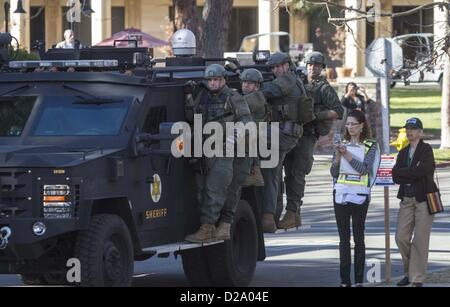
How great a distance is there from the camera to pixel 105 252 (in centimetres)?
1124

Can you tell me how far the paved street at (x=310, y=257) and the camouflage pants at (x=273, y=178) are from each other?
2.83ft

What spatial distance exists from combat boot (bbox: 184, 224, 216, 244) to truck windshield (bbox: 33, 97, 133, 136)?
4.86ft

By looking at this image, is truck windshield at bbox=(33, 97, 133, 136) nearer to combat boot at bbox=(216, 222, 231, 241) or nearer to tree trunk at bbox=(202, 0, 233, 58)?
combat boot at bbox=(216, 222, 231, 241)

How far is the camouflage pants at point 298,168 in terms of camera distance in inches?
582

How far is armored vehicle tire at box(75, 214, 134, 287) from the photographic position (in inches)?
434

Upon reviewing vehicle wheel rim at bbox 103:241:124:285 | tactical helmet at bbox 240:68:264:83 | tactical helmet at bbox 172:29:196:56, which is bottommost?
vehicle wheel rim at bbox 103:241:124:285

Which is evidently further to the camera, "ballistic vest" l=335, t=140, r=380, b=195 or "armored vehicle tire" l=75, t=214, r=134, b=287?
"ballistic vest" l=335, t=140, r=380, b=195

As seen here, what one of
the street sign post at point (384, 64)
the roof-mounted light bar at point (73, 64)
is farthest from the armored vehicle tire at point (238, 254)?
the street sign post at point (384, 64)

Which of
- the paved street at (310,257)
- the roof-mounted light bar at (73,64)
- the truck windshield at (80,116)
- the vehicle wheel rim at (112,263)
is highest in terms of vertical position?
the roof-mounted light bar at (73,64)

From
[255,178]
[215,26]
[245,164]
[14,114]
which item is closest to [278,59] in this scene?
[255,178]

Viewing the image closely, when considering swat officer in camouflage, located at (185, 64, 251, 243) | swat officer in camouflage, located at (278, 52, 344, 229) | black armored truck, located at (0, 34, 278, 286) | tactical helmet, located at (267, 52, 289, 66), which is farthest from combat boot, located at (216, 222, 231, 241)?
tactical helmet, located at (267, 52, 289, 66)

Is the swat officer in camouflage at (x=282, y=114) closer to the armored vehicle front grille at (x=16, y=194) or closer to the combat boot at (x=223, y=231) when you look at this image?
the combat boot at (x=223, y=231)

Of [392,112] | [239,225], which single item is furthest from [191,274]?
[392,112]
